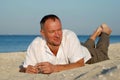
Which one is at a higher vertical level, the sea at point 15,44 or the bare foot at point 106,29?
the bare foot at point 106,29

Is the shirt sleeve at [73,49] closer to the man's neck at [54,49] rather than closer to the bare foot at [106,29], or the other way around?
the man's neck at [54,49]

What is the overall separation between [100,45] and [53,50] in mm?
1725

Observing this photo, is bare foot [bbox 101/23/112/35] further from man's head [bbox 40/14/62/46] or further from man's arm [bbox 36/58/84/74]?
man's head [bbox 40/14/62/46]

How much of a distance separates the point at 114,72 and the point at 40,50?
203 cm

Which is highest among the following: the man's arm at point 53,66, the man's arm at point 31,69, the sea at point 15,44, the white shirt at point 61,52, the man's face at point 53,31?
the man's face at point 53,31

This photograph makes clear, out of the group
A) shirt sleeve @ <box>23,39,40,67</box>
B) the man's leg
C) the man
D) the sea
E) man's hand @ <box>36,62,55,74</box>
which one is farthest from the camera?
the sea

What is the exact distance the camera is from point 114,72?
3967 mm

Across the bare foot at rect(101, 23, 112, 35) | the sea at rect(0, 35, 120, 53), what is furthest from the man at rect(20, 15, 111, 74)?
the sea at rect(0, 35, 120, 53)

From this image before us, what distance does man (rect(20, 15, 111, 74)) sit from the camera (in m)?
5.49

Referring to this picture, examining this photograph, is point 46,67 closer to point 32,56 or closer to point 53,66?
point 53,66

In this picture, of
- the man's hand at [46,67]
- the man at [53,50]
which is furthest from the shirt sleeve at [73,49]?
the man's hand at [46,67]

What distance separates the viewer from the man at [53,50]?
18.0 ft

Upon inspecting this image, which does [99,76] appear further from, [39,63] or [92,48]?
[92,48]

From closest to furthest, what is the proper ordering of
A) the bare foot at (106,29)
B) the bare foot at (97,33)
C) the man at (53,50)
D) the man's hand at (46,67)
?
the man's hand at (46,67) → the man at (53,50) → the bare foot at (106,29) → the bare foot at (97,33)
